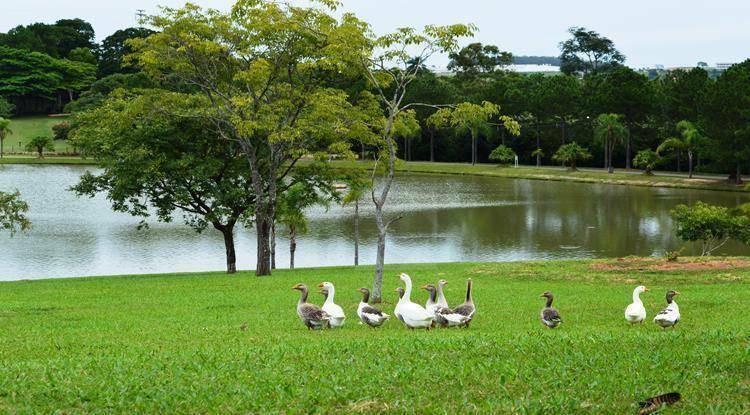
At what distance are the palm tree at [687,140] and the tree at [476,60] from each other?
5152 cm

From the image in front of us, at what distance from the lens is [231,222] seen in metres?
34.6

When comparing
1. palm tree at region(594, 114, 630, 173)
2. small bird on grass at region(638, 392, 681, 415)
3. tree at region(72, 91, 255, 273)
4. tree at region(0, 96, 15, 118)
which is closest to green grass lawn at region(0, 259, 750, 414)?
small bird on grass at region(638, 392, 681, 415)

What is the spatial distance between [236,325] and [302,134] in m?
14.3

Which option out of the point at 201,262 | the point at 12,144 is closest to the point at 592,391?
the point at 201,262

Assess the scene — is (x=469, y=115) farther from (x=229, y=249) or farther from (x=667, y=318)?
(x=229, y=249)

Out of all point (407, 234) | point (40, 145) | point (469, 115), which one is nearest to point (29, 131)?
point (40, 145)

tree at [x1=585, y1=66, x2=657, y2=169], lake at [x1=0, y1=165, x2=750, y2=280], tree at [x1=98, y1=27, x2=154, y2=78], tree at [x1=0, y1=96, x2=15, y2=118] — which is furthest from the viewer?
tree at [x1=98, y1=27, x2=154, y2=78]

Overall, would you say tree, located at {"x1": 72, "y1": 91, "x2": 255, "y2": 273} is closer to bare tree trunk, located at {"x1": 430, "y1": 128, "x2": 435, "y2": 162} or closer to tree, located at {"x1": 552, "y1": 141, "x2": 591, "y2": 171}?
tree, located at {"x1": 552, "y1": 141, "x2": 591, "y2": 171}

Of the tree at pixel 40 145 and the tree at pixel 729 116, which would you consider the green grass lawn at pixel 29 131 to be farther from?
the tree at pixel 729 116

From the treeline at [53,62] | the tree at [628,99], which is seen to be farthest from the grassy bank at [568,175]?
the treeline at [53,62]

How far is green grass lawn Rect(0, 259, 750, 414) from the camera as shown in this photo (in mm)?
9180

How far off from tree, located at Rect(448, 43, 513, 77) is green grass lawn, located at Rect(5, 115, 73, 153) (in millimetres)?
55625

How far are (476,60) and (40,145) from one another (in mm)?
62402

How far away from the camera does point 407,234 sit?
1965 inches
